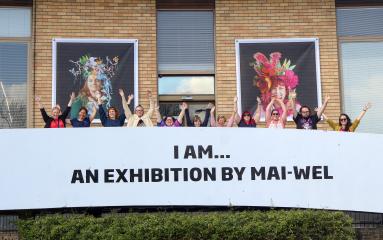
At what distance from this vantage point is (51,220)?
8656 millimetres

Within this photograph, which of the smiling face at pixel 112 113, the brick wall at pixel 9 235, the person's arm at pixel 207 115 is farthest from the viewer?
the person's arm at pixel 207 115

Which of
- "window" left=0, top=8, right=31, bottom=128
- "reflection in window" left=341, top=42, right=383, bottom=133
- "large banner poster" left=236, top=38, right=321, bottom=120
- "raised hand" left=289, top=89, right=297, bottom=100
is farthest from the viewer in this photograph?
"reflection in window" left=341, top=42, right=383, bottom=133

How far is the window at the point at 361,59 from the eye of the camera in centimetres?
1315

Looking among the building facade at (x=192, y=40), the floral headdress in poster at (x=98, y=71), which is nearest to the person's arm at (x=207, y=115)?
the building facade at (x=192, y=40)

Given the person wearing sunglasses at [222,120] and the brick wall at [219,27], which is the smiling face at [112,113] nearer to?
the person wearing sunglasses at [222,120]

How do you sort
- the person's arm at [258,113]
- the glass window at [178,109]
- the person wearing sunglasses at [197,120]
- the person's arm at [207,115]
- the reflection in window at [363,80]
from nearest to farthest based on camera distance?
the person wearing sunglasses at [197,120]
the person's arm at [207,115]
the person's arm at [258,113]
the glass window at [178,109]
the reflection in window at [363,80]

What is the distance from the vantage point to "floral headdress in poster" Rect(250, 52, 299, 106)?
12953 mm

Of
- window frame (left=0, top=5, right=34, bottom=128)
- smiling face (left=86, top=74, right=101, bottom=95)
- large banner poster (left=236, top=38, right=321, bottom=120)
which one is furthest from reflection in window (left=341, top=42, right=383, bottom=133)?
window frame (left=0, top=5, right=34, bottom=128)

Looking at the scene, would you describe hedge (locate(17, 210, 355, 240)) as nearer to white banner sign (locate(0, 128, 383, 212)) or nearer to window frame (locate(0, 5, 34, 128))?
white banner sign (locate(0, 128, 383, 212))

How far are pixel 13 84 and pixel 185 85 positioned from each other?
340cm

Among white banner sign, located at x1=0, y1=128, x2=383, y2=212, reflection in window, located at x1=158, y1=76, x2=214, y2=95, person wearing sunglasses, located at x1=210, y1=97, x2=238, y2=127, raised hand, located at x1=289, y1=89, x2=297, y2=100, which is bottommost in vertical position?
white banner sign, located at x1=0, y1=128, x2=383, y2=212

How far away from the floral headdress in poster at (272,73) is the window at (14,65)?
453 centimetres

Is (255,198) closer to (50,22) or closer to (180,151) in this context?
(180,151)

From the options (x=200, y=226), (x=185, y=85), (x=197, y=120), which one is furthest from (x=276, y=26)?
(x=200, y=226)
